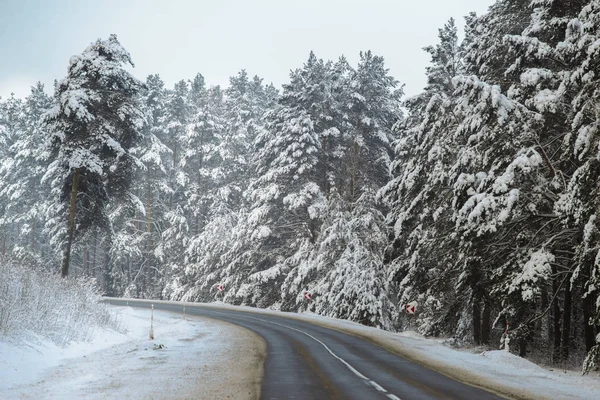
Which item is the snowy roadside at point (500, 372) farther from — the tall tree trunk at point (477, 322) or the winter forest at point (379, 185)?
the tall tree trunk at point (477, 322)

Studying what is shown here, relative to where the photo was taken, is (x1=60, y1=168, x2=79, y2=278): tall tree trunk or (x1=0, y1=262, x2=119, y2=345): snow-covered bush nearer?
(x1=0, y1=262, x2=119, y2=345): snow-covered bush

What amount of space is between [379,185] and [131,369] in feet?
87.9

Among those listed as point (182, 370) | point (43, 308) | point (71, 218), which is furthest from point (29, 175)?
point (182, 370)

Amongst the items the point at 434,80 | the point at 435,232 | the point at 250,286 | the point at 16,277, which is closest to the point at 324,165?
the point at 250,286

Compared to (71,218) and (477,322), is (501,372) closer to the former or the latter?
(477,322)

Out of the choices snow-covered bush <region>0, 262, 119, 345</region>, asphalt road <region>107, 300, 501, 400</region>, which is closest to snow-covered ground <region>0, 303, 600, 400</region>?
snow-covered bush <region>0, 262, 119, 345</region>

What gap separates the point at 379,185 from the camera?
37.0 metres

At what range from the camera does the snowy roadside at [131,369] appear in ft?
31.8

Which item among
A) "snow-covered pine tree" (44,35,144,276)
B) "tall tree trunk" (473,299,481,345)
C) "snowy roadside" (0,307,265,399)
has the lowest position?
"snowy roadside" (0,307,265,399)

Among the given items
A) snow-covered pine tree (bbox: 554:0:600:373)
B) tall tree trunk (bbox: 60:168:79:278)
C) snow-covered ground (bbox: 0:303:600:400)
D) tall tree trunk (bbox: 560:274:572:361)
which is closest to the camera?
snow-covered ground (bbox: 0:303:600:400)

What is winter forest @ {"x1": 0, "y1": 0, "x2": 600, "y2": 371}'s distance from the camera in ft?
50.5

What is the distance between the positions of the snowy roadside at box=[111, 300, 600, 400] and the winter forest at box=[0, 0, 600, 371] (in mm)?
894

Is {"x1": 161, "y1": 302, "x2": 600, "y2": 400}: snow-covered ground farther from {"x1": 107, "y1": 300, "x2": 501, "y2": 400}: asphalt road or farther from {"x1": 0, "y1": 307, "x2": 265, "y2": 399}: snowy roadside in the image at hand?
{"x1": 0, "y1": 307, "x2": 265, "y2": 399}: snowy roadside

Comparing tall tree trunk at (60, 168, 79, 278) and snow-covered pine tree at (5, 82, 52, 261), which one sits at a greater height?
snow-covered pine tree at (5, 82, 52, 261)
